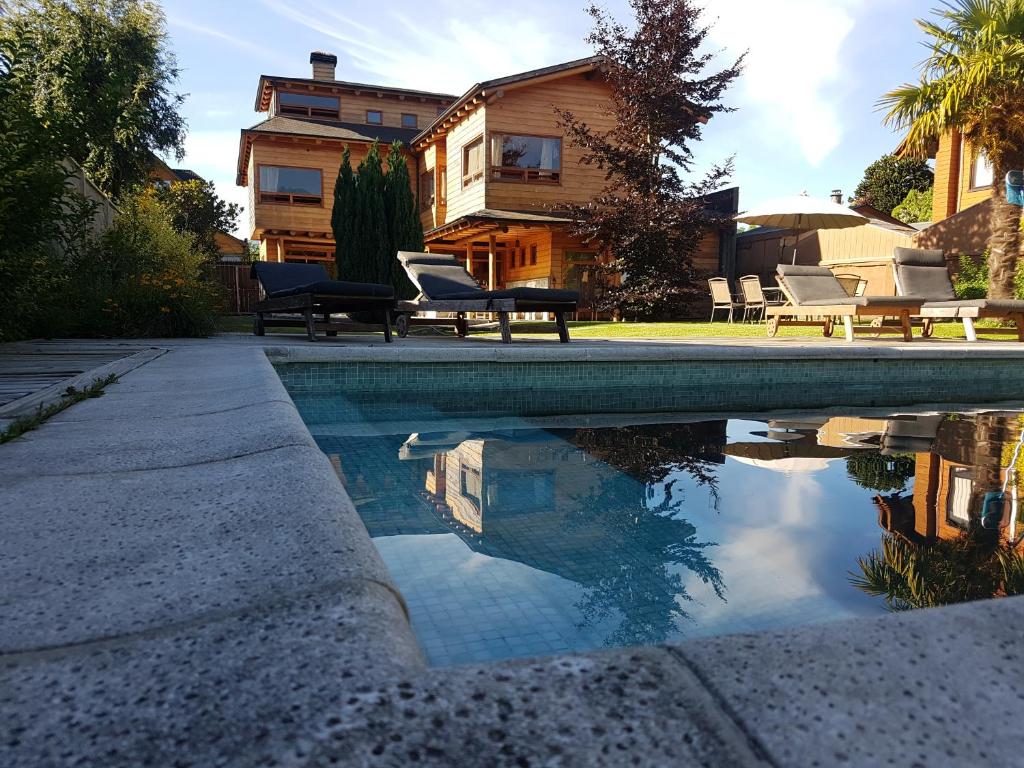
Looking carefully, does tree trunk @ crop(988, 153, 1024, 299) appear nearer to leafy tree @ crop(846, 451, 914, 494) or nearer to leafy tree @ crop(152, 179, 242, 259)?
leafy tree @ crop(846, 451, 914, 494)

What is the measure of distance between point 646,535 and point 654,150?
14.1 meters

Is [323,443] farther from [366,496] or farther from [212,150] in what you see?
Result: [212,150]

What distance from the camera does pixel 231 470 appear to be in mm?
1548

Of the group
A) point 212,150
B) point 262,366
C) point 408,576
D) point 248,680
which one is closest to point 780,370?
point 262,366

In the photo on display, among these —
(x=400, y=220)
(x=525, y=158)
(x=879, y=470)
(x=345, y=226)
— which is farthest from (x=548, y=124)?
(x=879, y=470)

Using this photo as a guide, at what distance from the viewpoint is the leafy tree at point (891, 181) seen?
2992 cm

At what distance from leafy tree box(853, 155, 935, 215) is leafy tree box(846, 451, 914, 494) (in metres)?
30.4

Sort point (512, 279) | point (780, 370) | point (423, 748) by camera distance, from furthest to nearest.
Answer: point (512, 279), point (780, 370), point (423, 748)

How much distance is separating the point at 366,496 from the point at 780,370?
4.70 m

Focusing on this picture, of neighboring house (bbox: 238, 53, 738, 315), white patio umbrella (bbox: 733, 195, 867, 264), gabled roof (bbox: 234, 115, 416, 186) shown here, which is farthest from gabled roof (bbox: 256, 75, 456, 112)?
white patio umbrella (bbox: 733, 195, 867, 264)

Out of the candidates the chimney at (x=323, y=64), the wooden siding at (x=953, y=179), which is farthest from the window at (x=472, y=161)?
the wooden siding at (x=953, y=179)

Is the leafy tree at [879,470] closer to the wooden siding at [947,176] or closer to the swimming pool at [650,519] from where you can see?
the swimming pool at [650,519]

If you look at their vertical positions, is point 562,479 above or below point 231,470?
below

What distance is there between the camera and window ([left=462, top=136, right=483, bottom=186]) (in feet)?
55.2
